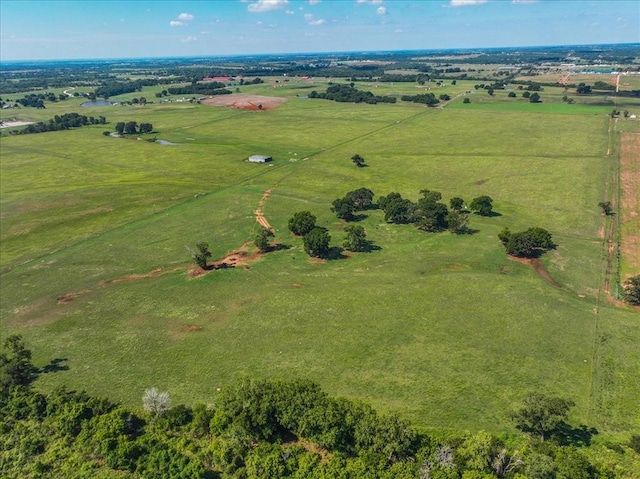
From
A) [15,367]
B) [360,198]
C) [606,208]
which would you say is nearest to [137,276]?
[15,367]

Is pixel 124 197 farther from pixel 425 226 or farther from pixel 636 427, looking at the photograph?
pixel 636 427

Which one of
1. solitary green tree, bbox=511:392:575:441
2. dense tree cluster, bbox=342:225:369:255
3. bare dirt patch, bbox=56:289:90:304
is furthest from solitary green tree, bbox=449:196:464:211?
bare dirt patch, bbox=56:289:90:304

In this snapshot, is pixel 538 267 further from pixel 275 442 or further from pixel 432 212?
pixel 275 442

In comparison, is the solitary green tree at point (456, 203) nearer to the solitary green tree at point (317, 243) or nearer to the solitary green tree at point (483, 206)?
the solitary green tree at point (483, 206)

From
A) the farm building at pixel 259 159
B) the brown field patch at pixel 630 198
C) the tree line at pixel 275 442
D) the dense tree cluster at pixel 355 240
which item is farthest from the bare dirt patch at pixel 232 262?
the brown field patch at pixel 630 198

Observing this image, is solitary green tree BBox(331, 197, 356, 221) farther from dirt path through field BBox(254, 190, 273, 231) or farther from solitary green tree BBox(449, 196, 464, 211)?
solitary green tree BBox(449, 196, 464, 211)

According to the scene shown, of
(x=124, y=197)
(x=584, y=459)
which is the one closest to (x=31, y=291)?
(x=124, y=197)
